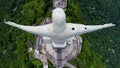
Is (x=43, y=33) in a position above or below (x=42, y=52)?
above

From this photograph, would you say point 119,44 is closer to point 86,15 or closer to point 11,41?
point 86,15

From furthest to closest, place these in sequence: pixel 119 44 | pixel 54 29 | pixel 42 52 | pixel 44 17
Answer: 1. pixel 119 44
2. pixel 44 17
3. pixel 42 52
4. pixel 54 29

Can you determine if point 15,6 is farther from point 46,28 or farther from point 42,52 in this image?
point 46,28

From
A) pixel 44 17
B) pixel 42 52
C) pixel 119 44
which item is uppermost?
pixel 44 17

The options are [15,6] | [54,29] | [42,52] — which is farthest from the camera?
[15,6]

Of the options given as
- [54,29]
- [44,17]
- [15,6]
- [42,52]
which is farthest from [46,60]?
[15,6]

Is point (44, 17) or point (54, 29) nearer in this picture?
point (54, 29)
